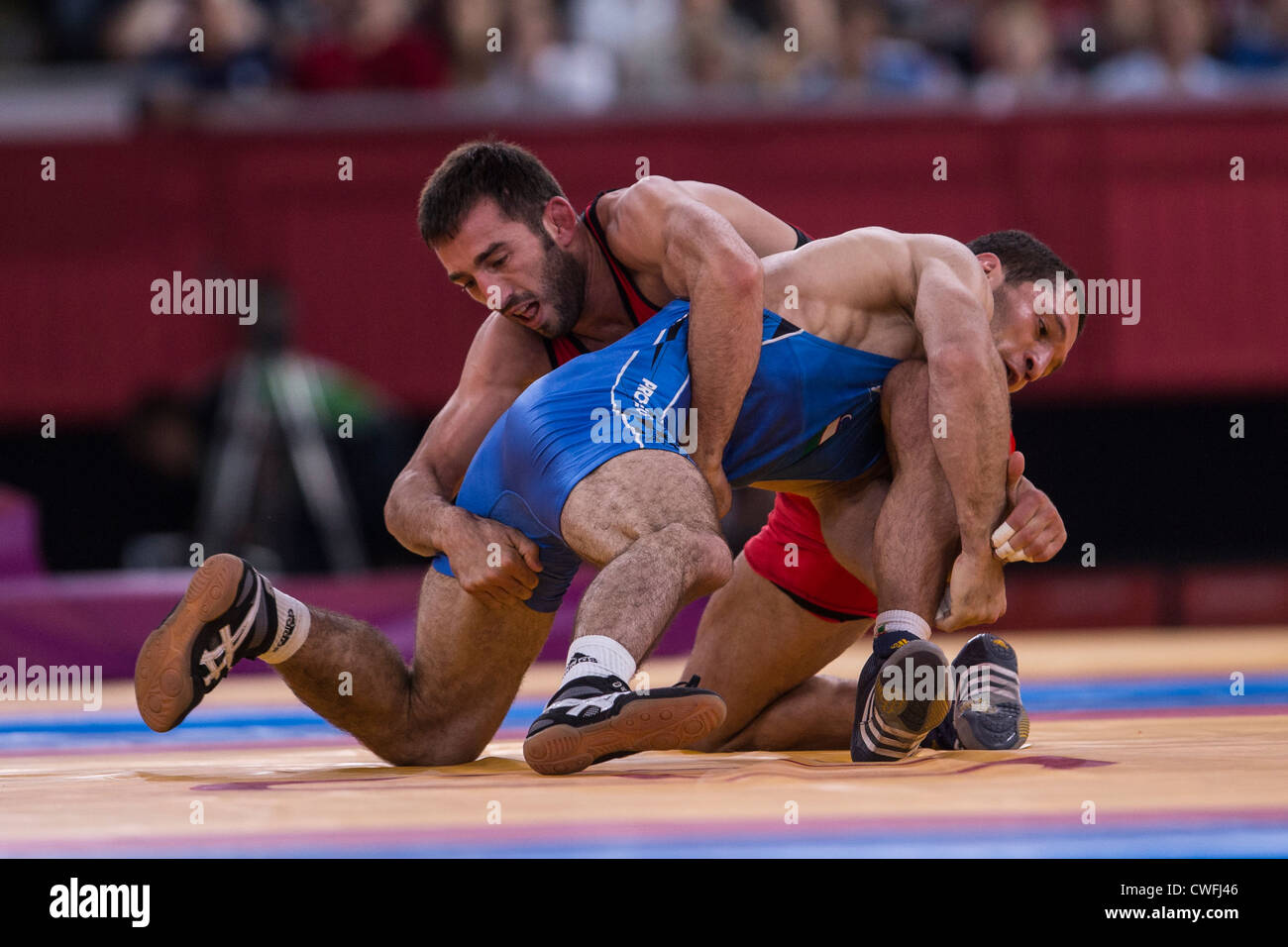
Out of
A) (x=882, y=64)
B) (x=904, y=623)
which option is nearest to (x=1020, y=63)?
(x=882, y=64)

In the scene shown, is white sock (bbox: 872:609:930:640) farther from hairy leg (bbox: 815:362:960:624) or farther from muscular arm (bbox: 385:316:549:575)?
muscular arm (bbox: 385:316:549:575)

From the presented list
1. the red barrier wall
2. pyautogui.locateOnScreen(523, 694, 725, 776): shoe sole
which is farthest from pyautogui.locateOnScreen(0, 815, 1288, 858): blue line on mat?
the red barrier wall

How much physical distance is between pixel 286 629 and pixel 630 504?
0.72m

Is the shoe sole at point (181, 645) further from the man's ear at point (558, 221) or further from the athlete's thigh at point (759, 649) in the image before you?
the athlete's thigh at point (759, 649)

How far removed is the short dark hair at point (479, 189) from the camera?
9.61 ft

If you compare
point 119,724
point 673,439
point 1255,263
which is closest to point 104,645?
point 119,724

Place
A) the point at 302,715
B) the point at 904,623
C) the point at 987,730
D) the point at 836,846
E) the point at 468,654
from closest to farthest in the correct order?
the point at 836,846 → the point at 904,623 → the point at 987,730 → the point at 468,654 → the point at 302,715

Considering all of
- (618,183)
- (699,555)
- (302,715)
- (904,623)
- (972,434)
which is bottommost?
(302,715)

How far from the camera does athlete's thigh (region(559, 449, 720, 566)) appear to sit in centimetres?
240

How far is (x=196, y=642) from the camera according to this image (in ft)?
8.53

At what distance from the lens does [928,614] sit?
2750mm

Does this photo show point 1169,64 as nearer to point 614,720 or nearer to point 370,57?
point 370,57

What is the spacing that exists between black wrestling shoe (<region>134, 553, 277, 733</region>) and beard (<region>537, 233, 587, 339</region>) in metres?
0.78

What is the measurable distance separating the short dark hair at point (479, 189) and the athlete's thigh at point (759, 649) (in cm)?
89
